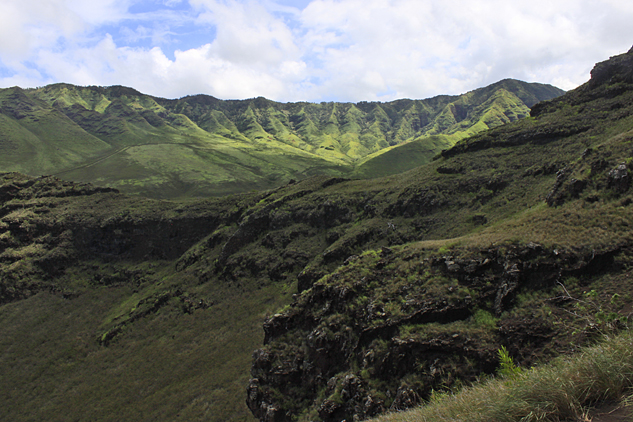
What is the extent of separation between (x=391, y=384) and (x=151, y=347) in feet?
166

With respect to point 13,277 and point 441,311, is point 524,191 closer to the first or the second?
point 441,311

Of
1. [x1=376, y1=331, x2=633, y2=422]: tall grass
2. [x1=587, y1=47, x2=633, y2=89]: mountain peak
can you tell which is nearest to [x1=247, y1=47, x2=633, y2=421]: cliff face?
[x1=376, y1=331, x2=633, y2=422]: tall grass

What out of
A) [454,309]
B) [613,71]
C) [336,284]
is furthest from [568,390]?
[613,71]

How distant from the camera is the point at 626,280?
12844 mm

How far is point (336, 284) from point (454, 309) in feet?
29.1

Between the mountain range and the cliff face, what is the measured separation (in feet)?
0.34

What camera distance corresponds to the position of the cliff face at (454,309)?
13688mm

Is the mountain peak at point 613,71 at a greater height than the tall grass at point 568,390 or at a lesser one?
greater

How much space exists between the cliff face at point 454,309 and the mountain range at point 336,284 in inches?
4.0

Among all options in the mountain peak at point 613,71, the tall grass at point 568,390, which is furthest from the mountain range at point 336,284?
the mountain peak at point 613,71

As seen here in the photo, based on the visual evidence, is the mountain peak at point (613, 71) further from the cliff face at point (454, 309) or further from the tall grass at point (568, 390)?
the tall grass at point (568, 390)

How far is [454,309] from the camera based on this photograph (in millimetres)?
17203

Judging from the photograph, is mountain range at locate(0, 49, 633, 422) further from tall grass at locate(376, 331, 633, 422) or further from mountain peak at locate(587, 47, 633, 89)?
mountain peak at locate(587, 47, 633, 89)

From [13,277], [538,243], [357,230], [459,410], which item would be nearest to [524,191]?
[357,230]
